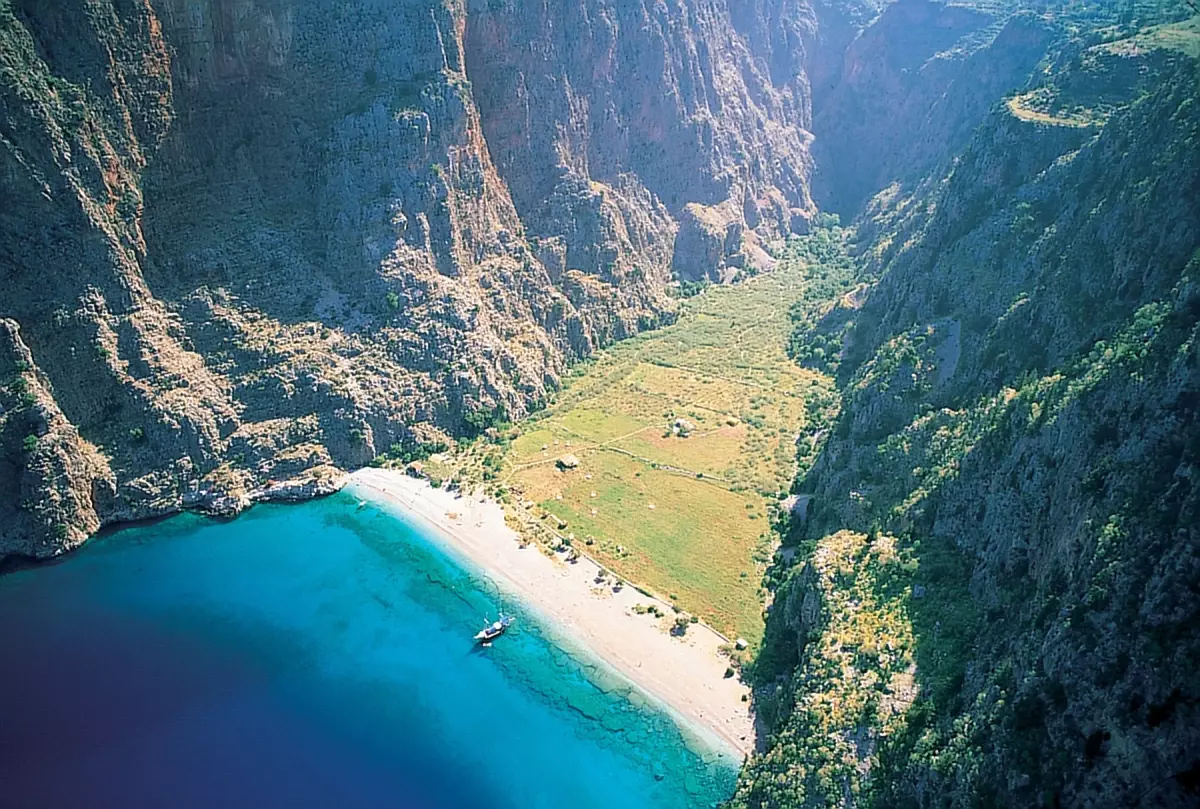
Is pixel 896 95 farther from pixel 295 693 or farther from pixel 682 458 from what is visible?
pixel 295 693

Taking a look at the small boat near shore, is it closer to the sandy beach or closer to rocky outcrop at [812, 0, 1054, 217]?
the sandy beach

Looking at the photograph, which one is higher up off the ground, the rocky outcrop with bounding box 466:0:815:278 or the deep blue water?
the rocky outcrop with bounding box 466:0:815:278

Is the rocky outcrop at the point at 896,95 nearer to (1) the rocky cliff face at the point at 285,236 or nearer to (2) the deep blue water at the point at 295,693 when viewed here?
(1) the rocky cliff face at the point at 285,236

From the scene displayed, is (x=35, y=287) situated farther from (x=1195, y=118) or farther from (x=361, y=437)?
(x=1195, y=118)

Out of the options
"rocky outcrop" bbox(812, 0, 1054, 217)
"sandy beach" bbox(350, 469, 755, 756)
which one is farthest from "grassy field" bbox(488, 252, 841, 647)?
"rocky outcrop" bbox(812, 0, 1054, 217)

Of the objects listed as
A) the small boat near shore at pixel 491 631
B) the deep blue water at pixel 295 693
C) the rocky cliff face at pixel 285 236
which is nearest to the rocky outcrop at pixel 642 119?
the rocky cliff face at pixel 285 236

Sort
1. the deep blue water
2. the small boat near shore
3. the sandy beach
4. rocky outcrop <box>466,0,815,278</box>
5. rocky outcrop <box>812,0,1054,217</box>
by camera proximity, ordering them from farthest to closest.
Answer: rocky outcrop <box>812,0,1054,217</box> < rocky outcrop <box>466,0,815,278</box> < the small boat near shore < the sandy beach < the deep blue water

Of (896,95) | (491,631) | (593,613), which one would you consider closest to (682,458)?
(593,613)
